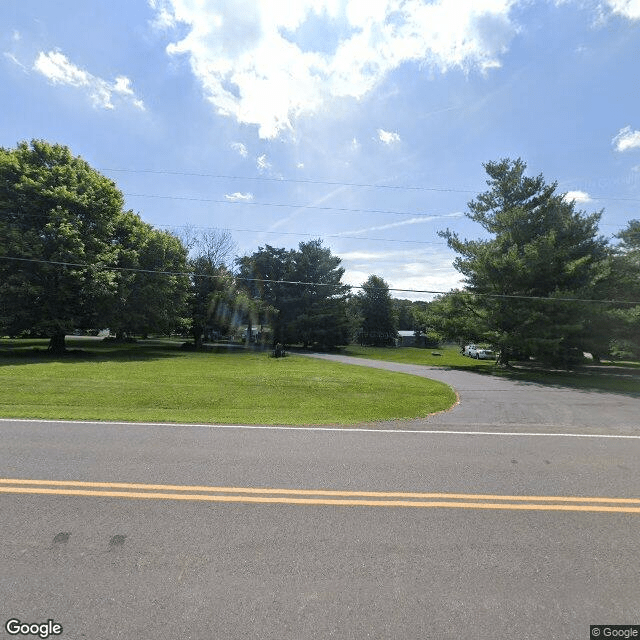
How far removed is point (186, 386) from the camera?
13.0 metres

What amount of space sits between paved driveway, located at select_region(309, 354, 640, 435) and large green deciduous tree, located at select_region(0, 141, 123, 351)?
2222 centimetres

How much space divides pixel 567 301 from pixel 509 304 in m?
3.02

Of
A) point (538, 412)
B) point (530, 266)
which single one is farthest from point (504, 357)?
point (538, 412)

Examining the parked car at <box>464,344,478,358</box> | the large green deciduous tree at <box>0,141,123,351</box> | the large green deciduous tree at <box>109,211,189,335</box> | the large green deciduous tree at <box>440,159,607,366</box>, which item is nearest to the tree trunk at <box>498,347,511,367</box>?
the large green deciduous tree at <box>440,159,607,366</box>

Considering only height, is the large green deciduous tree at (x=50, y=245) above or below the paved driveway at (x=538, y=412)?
above

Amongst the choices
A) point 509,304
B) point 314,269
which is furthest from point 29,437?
point 314,269

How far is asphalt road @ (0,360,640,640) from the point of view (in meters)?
2.53

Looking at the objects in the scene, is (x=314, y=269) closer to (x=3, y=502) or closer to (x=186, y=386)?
(x=186, y=386)

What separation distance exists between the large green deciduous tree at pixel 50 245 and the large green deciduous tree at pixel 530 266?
24.6m

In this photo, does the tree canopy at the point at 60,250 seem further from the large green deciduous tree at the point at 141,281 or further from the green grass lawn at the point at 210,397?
the green grass lawn at the point at 210,397

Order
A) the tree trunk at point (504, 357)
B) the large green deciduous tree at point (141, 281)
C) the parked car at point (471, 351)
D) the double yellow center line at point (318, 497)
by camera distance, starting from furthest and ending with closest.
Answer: the parked car at point (471, 351)
the large green deciduous tree at point (141, 281)
the tree trunk at point (504, 357)
the double yellow center line at point (318, 497)

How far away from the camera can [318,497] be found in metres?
4.39

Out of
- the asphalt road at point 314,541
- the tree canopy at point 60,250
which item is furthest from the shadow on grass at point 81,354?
the asphalt road at point 314,541

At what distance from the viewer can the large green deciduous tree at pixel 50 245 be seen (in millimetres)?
22312
